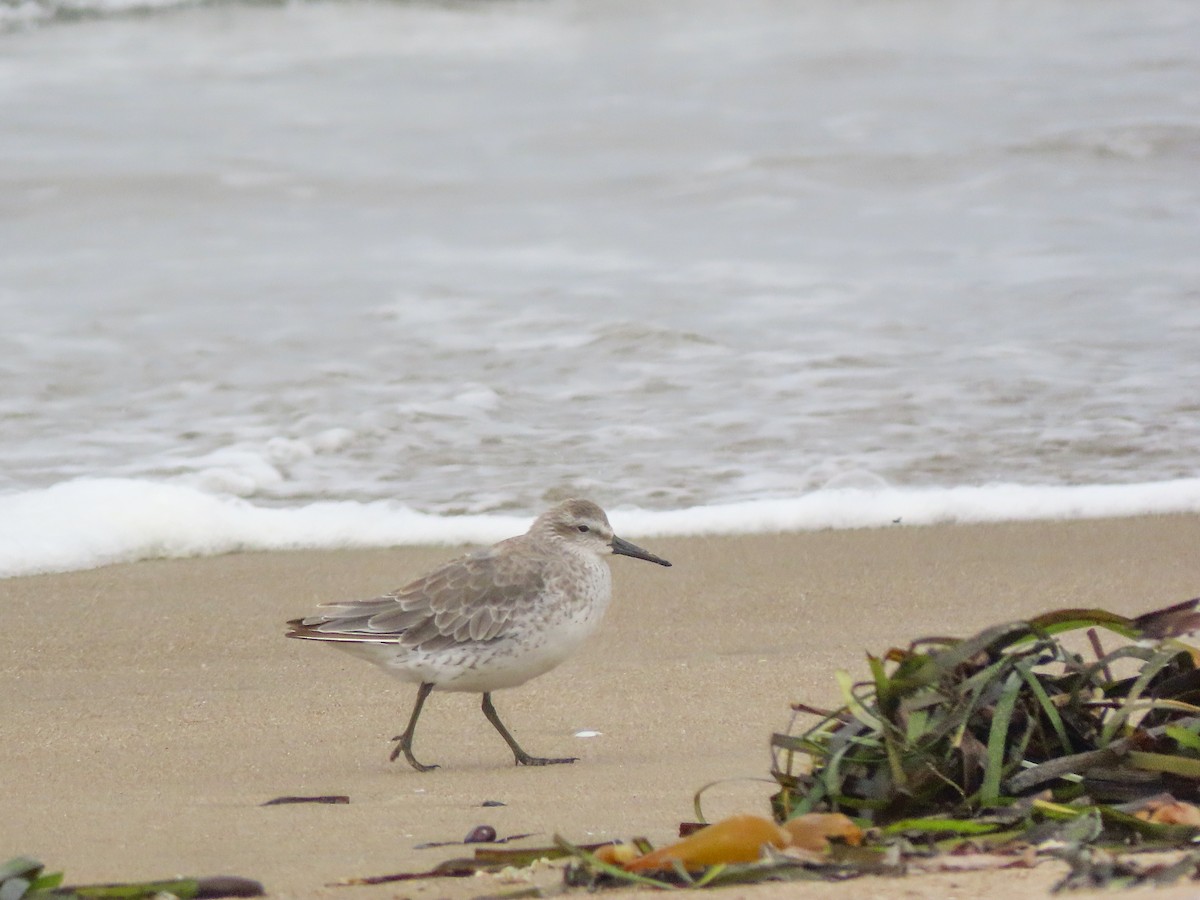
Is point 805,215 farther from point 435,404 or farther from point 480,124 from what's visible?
point 435,404

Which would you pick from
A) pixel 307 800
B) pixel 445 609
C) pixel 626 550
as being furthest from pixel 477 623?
pixel 307 800

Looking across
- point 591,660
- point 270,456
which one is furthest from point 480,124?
point 591,660

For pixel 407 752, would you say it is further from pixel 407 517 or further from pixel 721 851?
pixel 407 517

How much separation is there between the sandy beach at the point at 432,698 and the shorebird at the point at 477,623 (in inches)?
8.9

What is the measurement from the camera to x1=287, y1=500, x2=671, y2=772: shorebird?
4.49 metres

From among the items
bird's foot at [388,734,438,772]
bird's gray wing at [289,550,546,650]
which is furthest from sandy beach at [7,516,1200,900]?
bird's gray wing at [289,550,546,650]

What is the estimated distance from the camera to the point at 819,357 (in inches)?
362

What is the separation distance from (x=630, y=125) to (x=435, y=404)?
639 cm

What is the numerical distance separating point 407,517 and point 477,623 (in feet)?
8.02

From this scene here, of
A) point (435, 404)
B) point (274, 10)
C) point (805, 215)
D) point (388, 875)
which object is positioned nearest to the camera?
point (388, 875)

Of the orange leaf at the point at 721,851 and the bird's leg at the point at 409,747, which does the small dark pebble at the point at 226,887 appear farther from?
the bird's leg at the point at 409,747

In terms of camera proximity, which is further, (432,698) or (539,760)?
(432,698)

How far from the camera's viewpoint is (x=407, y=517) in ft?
22.7

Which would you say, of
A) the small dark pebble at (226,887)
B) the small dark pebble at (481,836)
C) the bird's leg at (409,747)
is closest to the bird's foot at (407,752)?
the bird's leg at (409,747)
